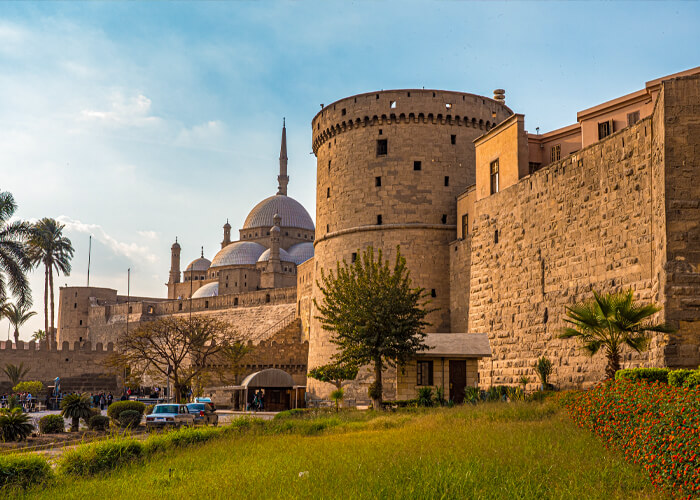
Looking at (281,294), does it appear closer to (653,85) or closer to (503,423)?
(653,85)

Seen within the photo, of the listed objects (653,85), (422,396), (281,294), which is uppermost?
(653,85)

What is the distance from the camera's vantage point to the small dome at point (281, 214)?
83206 millimetres

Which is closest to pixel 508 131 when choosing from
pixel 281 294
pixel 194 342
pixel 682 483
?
pixel 682 483

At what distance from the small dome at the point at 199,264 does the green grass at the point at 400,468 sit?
76.0 meters

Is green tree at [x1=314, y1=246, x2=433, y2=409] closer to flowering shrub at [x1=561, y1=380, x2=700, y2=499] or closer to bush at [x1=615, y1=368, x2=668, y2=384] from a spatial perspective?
bush at [x1=615, y1=368, x2=668, y2=384]

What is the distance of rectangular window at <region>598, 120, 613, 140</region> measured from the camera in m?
21.4

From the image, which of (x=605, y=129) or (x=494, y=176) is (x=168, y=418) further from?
(x=605, y=129)

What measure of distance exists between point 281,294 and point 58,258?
16.9 meters

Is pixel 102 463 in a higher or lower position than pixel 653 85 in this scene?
lower

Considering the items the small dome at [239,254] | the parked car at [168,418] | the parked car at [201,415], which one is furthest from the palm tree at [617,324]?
the small dome at [239,254]

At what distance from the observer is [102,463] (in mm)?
11289

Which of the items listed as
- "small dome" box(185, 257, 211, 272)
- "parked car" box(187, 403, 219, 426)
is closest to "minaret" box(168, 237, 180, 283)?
"small dome" box(185, 257, 211, 272)

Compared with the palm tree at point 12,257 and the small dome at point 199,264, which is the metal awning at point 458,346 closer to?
the palm tree at point 12,257

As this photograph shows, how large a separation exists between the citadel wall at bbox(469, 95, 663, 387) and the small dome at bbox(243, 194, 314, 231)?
5881cm
